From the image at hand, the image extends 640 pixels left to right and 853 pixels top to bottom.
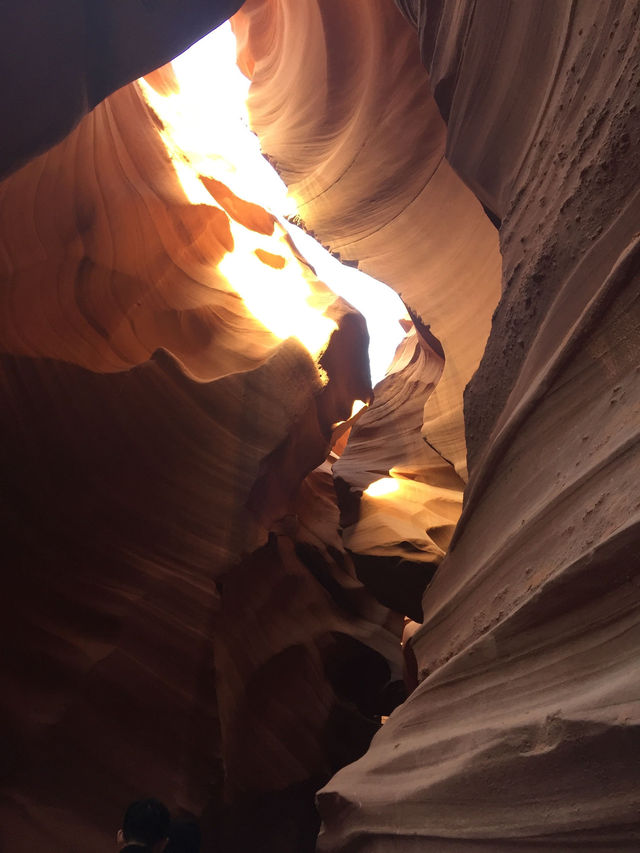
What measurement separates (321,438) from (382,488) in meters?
1.18

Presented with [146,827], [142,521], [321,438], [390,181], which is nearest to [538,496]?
[146,827]

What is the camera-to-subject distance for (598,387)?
179cm

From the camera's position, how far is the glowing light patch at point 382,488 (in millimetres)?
5754

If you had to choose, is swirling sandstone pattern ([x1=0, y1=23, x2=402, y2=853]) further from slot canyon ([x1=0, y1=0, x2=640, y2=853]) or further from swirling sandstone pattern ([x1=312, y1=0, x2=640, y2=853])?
swirling sandstone pattern ([x1=312, y1=0, x2=640, y2=853])

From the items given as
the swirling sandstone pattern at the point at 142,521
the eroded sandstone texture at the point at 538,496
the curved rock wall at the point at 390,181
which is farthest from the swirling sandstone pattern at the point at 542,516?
the curved rock wall at the point at 390,181

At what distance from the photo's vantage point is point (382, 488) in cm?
588

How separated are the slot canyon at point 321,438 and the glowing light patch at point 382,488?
0.03 metres

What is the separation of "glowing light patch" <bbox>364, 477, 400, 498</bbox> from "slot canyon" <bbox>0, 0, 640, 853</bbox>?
0.03m

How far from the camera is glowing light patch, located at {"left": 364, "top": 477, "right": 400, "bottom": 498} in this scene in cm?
575

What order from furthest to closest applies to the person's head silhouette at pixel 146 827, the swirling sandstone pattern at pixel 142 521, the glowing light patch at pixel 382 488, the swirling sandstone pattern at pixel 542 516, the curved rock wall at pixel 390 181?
the glowing light patch at pixel 382 488 < the curved rock wall at pixel 390 181 < the swirling sandstone pattern at pixel 142 521 < the person's head silhouette at pixel 146 827 < the swirling sandstone pattern at pixel 542 516

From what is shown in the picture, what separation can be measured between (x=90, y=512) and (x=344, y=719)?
232 centimetres

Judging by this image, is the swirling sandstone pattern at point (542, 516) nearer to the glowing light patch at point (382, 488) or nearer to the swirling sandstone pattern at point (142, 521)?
the swirling sandstone pattern at point (142, 521)

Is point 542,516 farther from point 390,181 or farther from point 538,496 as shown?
point 390,181

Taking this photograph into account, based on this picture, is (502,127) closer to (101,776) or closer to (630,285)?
(630,285)
